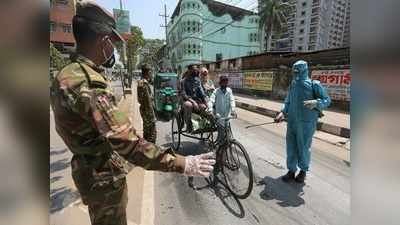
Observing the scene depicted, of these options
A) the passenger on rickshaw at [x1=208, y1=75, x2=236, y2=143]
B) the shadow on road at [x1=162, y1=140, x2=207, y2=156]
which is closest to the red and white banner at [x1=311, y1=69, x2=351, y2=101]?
the shadow on road at [x1=162, y1=140, x2=207, y2=156]

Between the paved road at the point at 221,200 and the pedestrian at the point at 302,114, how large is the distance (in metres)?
0.37

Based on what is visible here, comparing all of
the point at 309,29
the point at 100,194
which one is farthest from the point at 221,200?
the point at 309,29

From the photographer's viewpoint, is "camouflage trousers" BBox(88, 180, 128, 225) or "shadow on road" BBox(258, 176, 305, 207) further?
"shadow on road" BBox(258, 176, 305, 207)

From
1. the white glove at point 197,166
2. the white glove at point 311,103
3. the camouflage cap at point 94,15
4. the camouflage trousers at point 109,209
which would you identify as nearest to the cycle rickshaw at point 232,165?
the white glove at point 311,103

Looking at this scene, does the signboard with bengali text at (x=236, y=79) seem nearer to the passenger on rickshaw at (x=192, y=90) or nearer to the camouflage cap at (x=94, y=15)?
the passenger on rickshaw at (x=192, y=90)

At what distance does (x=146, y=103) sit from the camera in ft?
16.8

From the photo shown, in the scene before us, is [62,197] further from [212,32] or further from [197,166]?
[212,32]

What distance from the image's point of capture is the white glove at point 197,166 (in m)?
1.38

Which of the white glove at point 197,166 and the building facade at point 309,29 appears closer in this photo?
the white glove at point 197,166

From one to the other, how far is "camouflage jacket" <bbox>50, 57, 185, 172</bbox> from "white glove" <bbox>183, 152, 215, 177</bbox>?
0.03 meters

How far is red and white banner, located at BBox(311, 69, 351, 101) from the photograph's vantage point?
10.5 m

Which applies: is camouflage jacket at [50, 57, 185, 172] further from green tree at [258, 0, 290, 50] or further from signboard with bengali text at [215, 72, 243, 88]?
green tree at [258, 0, 290, 50]

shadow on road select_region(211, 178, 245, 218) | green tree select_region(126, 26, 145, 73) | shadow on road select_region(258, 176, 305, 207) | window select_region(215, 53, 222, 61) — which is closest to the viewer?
shadow on road select_region(211, 178, 245, 218)
